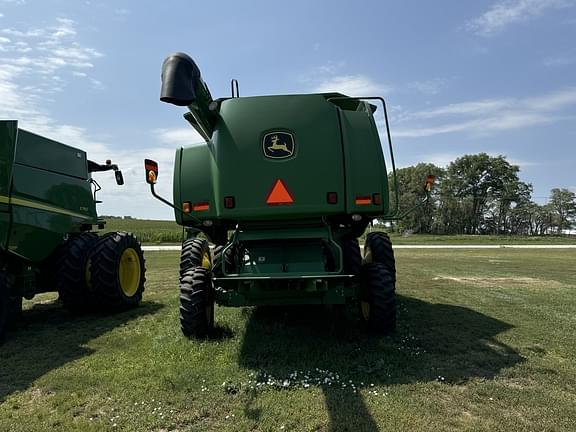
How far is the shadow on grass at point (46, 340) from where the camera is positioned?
452cm

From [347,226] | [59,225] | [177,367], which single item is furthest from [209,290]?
[59,225]

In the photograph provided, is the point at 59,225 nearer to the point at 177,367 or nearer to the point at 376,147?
the point at 177,367

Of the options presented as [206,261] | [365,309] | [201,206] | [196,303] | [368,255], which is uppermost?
[201,206]

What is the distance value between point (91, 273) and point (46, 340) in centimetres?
146

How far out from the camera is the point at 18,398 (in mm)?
3895

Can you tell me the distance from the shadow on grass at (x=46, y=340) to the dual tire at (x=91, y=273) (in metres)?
0.25

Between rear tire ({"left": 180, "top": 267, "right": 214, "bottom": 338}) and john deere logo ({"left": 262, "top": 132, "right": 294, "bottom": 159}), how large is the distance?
161cm

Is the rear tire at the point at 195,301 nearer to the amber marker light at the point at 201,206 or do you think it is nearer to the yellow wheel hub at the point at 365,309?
the amber marker light at the point at 201,206

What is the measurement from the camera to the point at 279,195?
504cm

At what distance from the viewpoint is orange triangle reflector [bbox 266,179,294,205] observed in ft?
16.5

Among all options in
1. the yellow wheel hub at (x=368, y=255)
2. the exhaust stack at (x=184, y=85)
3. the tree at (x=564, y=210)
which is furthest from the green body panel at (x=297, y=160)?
the tree at (x=564, y=210)

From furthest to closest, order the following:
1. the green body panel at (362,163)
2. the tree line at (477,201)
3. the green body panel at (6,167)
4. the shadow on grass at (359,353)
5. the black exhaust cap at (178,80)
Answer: the tree line at (477,201), the green body panel at (6,167), the green body panel at (362,163), the black exhaust cap at (178,80), the shadow on grass at (359,353)

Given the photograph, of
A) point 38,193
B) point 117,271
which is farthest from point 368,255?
point 38,193

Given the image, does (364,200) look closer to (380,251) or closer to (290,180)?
(290,180)
